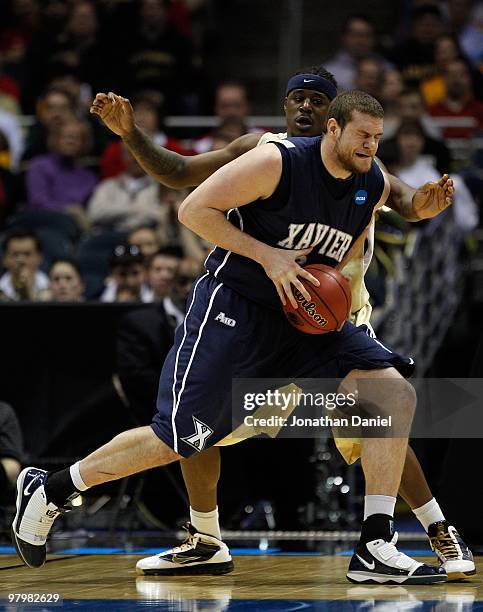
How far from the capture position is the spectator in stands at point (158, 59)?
13.5 metres

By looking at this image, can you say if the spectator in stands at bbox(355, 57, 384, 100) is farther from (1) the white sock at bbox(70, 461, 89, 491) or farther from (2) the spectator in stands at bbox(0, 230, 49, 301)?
(1) the white sock at bbox(70, 461, 89, 491)

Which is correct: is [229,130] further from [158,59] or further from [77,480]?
[77,480]

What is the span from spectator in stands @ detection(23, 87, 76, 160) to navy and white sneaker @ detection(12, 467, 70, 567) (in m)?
6.87

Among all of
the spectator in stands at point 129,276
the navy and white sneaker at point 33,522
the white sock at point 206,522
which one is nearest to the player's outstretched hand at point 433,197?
the white sock at point 206,522

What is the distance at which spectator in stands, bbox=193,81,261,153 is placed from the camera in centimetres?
1141

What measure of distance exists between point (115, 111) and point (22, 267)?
4.53m

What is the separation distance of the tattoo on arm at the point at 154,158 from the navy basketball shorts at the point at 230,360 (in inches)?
25.7

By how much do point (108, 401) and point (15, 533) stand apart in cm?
292

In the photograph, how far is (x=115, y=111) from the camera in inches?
220

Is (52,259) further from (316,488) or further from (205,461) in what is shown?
(205,461)

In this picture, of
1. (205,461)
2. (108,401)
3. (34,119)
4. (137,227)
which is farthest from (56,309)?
(34,119)

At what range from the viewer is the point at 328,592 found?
16.7ft

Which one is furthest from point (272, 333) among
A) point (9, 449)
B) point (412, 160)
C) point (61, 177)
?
point (61, 177)

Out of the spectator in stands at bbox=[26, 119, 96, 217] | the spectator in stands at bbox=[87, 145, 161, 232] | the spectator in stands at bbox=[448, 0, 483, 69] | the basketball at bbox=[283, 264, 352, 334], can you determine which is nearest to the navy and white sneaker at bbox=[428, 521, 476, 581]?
the basketball at bbox=[283, 264, 352, 334]
